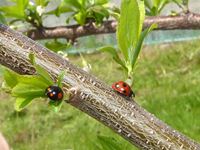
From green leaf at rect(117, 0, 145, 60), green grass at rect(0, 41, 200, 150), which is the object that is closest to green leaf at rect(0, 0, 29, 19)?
green leaf at rect(117, 0, 145, 60)

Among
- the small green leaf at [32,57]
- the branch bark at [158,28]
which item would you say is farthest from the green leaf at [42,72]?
the branch bark at [158,28]

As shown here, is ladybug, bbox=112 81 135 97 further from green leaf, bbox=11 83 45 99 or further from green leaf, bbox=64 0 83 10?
green leaf, bbox=64 0 83 10

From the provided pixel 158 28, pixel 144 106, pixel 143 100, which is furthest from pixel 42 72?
pixel 143 100

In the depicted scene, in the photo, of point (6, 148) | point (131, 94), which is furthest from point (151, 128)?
point (6, 148)

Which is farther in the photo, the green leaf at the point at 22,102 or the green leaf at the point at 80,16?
the green leaf at the point at 80,16

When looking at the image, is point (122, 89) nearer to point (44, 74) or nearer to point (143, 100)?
point (44, 74)

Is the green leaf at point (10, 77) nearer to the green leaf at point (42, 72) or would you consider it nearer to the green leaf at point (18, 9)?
the green leaf at point (42, 72)
